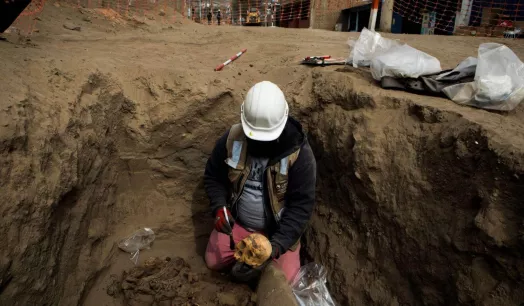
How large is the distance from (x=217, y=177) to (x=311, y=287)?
4.14 ft

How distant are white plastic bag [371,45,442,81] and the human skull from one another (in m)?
1.83

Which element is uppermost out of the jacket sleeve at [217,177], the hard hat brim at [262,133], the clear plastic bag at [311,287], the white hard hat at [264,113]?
the white hard hat at [264,113]

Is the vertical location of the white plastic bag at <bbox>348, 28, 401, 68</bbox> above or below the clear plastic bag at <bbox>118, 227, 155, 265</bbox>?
above

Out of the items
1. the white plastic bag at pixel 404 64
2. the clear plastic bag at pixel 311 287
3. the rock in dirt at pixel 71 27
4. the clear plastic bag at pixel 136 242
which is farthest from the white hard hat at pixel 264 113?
the rock in dirt at pixel 71 27

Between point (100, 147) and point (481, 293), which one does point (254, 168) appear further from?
point (481, 293)

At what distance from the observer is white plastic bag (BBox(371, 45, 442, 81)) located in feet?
9.24

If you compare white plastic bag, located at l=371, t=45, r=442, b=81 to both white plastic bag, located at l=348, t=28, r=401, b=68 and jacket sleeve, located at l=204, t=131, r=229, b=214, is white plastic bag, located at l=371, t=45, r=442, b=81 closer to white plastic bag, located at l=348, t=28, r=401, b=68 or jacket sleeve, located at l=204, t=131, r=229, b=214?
white plastic bag, located at l=348, t=28, r=401, b=68

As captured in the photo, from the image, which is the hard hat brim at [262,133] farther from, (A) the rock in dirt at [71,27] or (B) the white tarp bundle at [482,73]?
(A) the rock in dirt at [71,27]

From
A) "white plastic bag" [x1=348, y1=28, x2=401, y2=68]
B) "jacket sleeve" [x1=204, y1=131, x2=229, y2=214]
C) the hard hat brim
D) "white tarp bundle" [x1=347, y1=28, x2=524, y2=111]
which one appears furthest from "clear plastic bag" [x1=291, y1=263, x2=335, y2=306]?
"white plastic bag" [x1=348, y1=28, x2=401, y2=68]

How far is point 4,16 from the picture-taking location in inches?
127

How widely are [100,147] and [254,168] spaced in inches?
52.2

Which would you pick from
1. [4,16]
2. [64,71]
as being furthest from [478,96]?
[4,16]

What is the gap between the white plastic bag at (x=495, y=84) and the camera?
2.38 m

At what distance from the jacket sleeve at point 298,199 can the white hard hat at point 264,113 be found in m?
0.34
